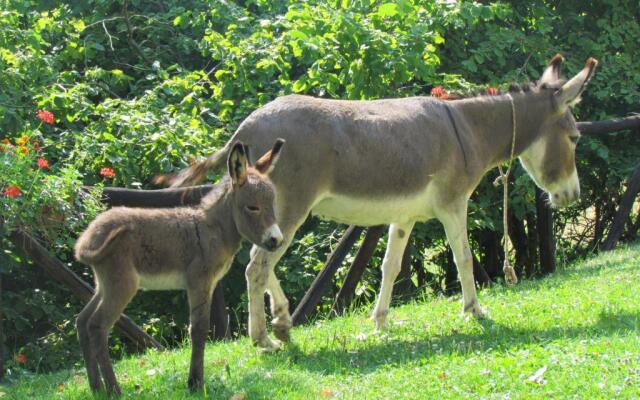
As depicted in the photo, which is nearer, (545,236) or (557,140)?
(557,140)

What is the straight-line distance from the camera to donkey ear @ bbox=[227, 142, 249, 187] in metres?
6.27

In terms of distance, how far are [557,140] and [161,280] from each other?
4530 millimetres

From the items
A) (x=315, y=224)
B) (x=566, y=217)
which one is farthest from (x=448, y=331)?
(x=566, y=217)

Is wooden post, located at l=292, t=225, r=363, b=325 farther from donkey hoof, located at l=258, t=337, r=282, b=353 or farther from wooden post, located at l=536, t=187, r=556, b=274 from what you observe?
wooden post, located at l=536, t=187, r=556, b=274

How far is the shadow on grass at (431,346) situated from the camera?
6.96 meters

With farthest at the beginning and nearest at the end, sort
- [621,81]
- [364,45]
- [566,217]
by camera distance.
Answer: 1. [566,217]
2. [621,81]
3. [364,45]

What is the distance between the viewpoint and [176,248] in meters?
6.25

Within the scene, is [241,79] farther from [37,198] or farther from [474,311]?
[37,198]

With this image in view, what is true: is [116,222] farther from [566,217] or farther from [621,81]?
[566,217]

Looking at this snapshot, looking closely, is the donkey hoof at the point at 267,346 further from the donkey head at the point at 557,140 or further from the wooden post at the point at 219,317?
the donkey head at the point at 557,140

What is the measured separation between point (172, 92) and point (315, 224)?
258 centimetres

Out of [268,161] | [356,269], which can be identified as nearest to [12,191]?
[268,161]

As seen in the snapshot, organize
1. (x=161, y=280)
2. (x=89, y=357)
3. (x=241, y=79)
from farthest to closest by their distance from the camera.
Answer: (x=241, y=79)
(x=161, y=280)
(x=89, y=357)

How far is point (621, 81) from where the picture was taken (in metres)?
13.4
